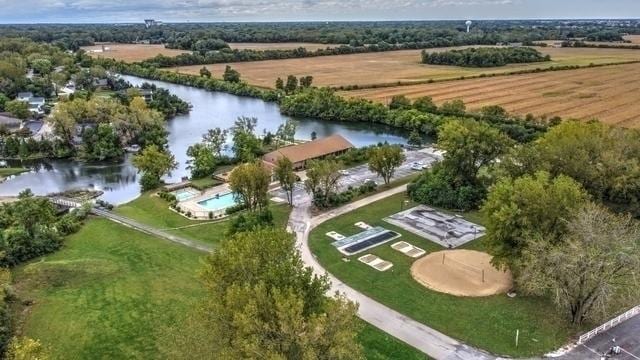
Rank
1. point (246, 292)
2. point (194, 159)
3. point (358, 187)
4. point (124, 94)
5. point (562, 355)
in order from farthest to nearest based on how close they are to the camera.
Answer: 1. point (124, 94)
2. point (194, 159)
3. point (358, 187)
4. point (562, 355)
5. point (246, 292)

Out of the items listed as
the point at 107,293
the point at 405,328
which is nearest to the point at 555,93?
the point at 405,328

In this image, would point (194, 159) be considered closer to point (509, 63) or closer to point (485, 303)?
point (485, 303)

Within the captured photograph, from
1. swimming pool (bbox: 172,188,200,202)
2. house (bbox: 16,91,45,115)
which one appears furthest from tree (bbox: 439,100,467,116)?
house (bbox: 16,91,45,115)

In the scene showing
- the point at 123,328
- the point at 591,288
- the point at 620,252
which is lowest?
the point at 123,328

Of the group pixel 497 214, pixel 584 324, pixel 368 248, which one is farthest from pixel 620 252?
pixel 368 248

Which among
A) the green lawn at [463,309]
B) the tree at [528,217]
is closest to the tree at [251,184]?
the green lawn at [463,309]

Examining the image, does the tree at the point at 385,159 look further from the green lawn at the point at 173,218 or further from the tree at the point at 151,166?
the tree at the point at 151,166

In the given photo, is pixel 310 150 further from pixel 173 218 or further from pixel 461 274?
pixel 461 274

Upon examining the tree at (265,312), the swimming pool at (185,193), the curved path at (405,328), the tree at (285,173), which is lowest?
the curved path at (405,328)
